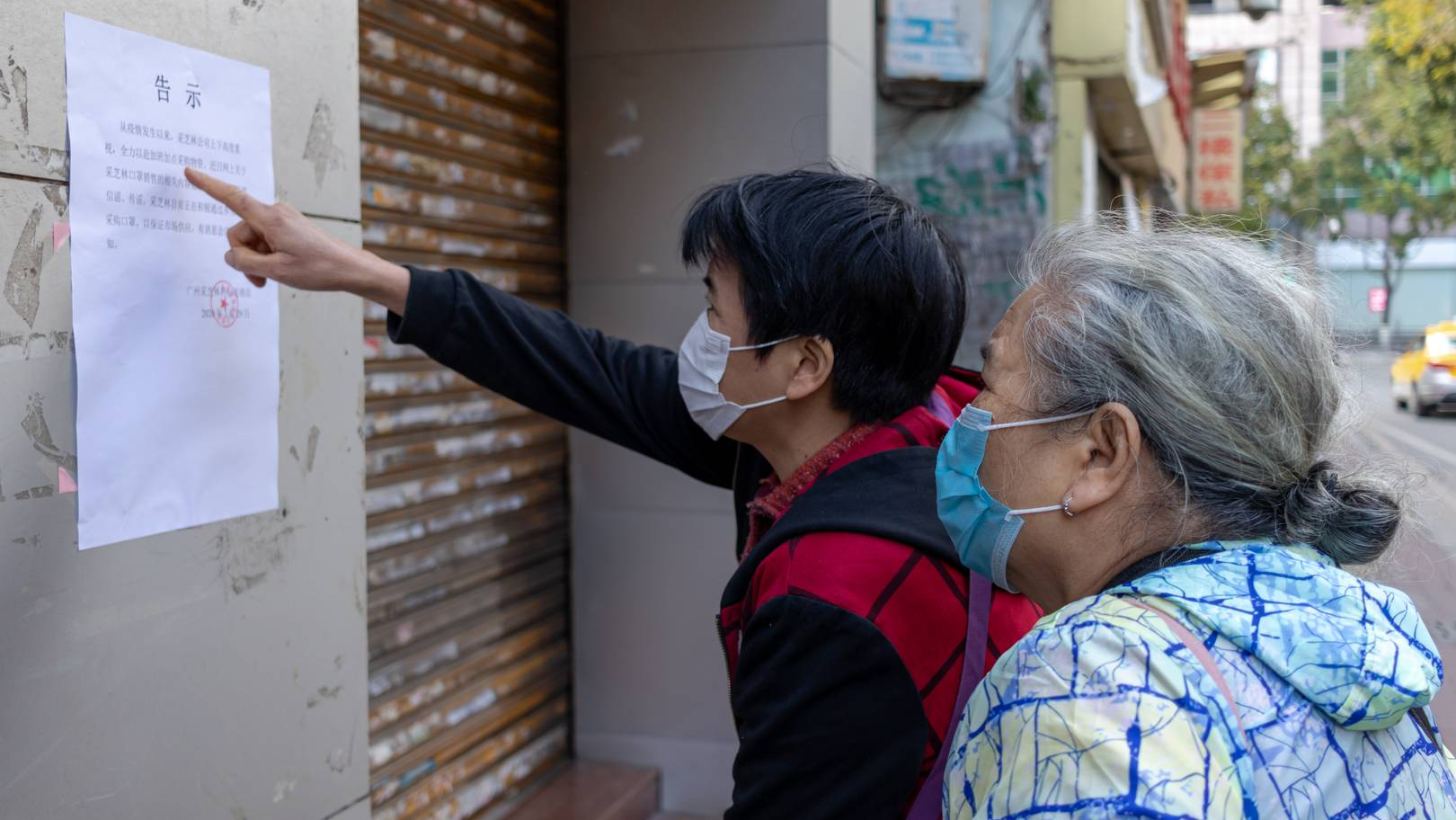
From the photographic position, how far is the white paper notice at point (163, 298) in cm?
172

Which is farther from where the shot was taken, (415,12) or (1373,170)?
(1373,170)

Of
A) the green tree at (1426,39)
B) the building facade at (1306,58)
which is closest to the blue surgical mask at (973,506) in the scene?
the green tree at (1426,39)

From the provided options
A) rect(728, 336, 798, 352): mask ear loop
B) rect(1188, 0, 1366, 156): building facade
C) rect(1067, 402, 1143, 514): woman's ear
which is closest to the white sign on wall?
rect(728, 336, 798, 352): mask ear loop

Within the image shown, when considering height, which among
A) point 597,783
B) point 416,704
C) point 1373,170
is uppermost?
point 1373,170

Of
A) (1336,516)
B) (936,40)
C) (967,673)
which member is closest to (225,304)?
(967,673)

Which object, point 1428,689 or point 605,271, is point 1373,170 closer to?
point 605,271

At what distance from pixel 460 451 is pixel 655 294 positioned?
3.14 feet

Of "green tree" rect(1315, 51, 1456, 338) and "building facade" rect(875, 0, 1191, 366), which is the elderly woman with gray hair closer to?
"building facade" rect(875, 0, 1191, 366)

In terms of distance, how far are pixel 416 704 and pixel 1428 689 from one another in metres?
2.75

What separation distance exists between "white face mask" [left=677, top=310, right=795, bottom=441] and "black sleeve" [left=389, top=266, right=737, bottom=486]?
22 centimetres

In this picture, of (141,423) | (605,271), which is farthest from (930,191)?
(141,423)

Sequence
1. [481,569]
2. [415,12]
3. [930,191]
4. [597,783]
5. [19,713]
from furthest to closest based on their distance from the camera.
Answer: [930,191] → [597,783] → [481,569] → [415,12] → [19,713]

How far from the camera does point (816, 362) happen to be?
2049 mm

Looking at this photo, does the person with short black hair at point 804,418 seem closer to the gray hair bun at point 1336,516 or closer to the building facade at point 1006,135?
the gray hair bun at point 1336,516
